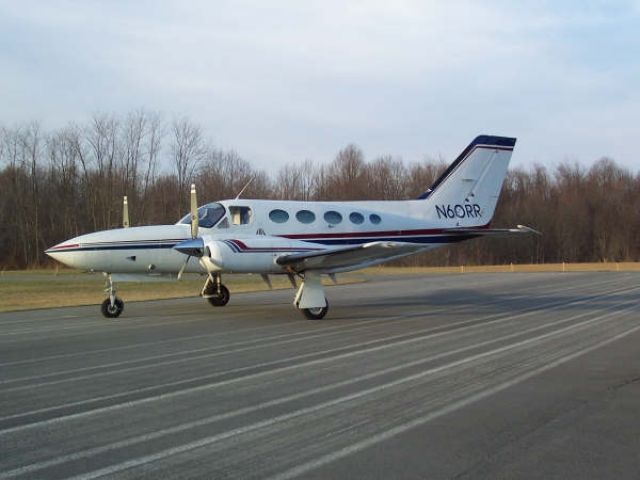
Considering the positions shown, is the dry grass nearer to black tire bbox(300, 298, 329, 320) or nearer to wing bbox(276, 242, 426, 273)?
wing bbox(276, 242, 426, 273)

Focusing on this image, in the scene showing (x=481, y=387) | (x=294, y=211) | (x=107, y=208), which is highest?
(x=107, y=208)

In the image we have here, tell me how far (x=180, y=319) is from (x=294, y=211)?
428 centimetres

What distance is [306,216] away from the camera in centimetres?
1809

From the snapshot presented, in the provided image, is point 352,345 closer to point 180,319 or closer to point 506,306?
point 180,319

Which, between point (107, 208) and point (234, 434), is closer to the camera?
point (234, 434)

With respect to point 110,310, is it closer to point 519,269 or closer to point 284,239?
point 284,239

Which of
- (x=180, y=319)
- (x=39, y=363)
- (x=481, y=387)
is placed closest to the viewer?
(x=481, y=387)

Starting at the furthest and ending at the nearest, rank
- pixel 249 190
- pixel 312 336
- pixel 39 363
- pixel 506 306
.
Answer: pixel 249 190, pixel 506 306, pixel 312 336, pixel 39 363

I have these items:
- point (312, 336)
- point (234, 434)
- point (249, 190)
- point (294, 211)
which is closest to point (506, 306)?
point (294, 211)

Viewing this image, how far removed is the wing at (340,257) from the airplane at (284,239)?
25 mm

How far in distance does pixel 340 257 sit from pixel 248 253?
223 centimetres

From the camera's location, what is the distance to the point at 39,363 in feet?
32.8

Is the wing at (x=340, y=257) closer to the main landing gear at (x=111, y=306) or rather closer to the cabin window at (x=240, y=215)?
the cabin window at (x=240, y=215)

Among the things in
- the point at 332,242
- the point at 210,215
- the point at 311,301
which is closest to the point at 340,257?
the point at 311,301
